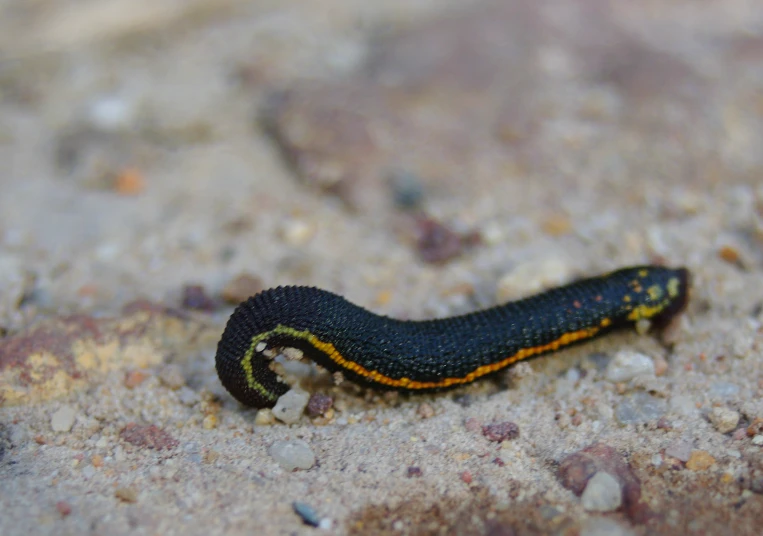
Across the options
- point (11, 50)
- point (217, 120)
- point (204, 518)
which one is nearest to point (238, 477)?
point (204, 518)

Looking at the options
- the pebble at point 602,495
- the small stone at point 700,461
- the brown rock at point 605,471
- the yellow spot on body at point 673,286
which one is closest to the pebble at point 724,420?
the small stone at point 700,461

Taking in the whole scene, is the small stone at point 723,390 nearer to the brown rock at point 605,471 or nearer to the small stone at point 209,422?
the brown rock at point 605,471

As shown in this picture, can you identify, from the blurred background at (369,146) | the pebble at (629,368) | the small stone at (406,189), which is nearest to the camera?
the pebble at (629,368)

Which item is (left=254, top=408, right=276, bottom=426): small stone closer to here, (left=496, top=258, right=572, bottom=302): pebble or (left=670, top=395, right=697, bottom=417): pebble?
(left=496, top=258, right=572, bottom=302): pebble

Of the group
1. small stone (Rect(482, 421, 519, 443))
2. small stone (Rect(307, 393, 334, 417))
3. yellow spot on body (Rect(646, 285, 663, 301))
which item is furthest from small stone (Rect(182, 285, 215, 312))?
yellow spot on body (Rect(646, 285, 663, 301))

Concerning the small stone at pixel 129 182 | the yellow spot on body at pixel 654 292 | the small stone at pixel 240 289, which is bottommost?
the small stone at pixel 240 289

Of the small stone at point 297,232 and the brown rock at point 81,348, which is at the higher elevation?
the small stone at point 297,232

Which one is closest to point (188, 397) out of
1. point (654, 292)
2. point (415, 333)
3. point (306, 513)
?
point (306, 513)
